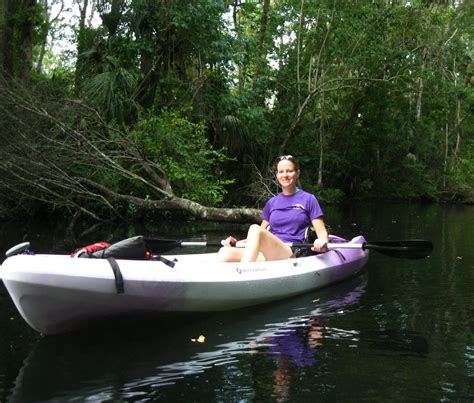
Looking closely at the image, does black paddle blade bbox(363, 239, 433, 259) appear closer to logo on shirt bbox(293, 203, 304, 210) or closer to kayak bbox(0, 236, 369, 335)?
logo on shirt bbox(293, 203, 304, 210)

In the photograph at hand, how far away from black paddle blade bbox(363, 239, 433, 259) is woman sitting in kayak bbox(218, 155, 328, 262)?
0.77m

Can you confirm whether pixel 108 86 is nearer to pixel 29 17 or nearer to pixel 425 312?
pixel 29 17

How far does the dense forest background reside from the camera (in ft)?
30.3

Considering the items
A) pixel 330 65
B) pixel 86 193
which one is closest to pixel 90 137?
pixel 86 193

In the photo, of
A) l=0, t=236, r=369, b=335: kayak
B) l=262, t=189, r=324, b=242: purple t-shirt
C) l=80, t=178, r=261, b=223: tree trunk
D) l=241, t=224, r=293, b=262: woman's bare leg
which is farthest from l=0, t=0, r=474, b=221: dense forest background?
l=0, t=236, r=369, b=335: kayak

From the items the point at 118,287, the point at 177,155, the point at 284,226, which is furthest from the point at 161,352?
the point at 177,155

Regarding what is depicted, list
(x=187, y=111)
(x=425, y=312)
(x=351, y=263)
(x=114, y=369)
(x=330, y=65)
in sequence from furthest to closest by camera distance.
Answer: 1. (x=330, y=65)
2. (x=187, y=111)
3. (x=351, y=263)
4. (x=425, y=312)
5. (x=114, y=369)

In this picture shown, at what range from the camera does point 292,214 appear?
559 centimetres

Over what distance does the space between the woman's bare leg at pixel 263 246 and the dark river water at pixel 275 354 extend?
0.48 meters

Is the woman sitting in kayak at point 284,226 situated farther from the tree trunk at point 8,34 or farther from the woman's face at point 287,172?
the tree trunk at point 8,34

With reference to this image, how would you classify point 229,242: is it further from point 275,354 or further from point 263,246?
point 275,354

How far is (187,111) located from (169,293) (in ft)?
31.4

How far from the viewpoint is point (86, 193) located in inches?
363

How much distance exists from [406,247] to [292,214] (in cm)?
130
